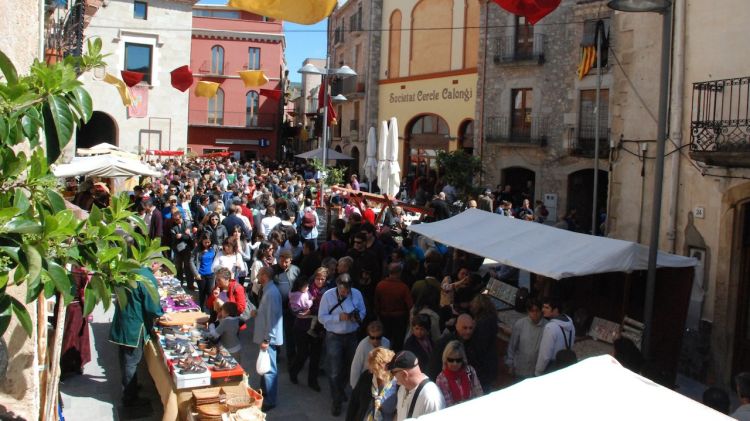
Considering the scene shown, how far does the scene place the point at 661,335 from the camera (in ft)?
26.9

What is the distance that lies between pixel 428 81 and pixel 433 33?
203cm

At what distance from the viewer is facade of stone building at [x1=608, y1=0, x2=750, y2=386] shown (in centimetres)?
907

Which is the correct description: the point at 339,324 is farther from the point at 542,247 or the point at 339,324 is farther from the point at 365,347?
the point at 542,247

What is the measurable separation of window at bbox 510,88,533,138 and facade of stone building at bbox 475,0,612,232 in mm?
36

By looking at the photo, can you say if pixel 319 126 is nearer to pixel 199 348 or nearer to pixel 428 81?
pixel 428 81

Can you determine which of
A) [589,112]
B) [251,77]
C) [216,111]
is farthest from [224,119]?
[589,112]

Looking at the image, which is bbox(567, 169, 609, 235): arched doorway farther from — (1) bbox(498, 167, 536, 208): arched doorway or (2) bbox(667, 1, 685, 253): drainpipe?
(2) bbox(667, 1, 685, 253): drainpipe

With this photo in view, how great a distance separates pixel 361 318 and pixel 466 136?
2253 centimetres

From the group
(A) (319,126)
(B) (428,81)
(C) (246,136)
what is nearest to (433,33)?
(B) (428,81)

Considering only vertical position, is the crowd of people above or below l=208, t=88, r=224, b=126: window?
below

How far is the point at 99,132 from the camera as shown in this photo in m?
38.8

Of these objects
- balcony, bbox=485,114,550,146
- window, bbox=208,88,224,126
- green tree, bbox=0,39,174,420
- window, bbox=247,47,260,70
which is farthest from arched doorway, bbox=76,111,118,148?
green tree, bbox=0,39,174,420

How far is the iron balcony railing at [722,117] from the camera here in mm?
8984

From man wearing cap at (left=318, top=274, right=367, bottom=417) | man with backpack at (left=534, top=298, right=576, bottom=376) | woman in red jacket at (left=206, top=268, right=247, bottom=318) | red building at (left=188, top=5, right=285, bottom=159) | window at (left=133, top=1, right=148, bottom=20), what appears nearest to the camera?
man with backpack at (left=534, top=298, right=576, bottom=376)
